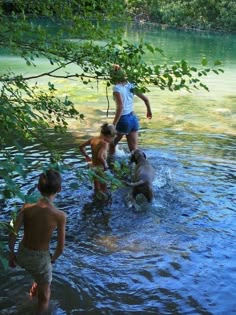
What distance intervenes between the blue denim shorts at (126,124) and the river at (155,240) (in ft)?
2.85

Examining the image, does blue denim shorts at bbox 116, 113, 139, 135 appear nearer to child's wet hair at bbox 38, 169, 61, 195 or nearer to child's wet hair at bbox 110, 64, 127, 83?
child's wet hair at bbox 110, 64, 127, 83

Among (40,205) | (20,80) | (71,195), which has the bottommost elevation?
(71,195)

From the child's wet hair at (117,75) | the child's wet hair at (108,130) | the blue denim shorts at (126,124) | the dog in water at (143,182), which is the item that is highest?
the child's wet hair at (117,75)

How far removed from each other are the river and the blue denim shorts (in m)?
0.87

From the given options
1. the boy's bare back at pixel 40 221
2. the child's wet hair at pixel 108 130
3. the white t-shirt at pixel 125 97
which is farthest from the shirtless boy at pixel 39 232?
the white t-shirt at pixel 125 97

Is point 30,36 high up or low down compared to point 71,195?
up

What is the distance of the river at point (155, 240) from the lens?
194 inches

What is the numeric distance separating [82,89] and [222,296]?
44.4 feet

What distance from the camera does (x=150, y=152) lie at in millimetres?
10203

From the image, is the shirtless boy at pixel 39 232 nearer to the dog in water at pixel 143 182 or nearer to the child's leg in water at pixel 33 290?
the child's leg in water at pixel 33 290

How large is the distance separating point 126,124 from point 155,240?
10.3 feet

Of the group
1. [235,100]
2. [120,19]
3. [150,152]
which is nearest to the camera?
[120,19]

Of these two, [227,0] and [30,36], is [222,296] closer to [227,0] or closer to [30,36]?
[30,36]

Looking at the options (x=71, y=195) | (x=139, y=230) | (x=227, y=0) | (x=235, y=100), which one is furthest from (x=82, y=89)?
(x=227, y=0)
